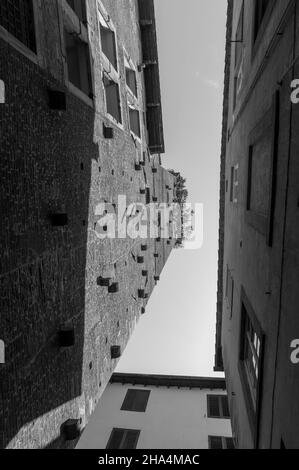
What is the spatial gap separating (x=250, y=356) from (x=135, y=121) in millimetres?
11961

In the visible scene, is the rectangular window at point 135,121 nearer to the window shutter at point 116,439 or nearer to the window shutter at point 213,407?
the window shutter at point 213,407

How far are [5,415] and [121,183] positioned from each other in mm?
9342

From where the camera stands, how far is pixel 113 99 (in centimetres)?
1366

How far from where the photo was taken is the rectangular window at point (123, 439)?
16.9m

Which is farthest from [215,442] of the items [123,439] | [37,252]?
[37,252]

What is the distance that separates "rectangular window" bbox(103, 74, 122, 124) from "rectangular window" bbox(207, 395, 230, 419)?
47.3 feet

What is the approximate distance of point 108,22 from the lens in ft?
41.2

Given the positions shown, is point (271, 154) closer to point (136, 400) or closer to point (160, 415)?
point (160, 415)

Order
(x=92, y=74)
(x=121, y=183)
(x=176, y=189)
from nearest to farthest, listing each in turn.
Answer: (x=92, y=74)
(x=121, y=183)
(x=176, y=189)

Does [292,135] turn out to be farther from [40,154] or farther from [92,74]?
[92,74]

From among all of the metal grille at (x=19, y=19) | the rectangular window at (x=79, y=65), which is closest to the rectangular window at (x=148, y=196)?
the rectangular window at (x=79, y=65)

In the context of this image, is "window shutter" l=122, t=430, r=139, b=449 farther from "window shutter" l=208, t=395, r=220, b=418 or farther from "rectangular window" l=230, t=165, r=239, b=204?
"rectangular window" l=230, t=165, r=239, b=204

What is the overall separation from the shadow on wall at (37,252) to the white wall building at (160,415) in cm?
1059
